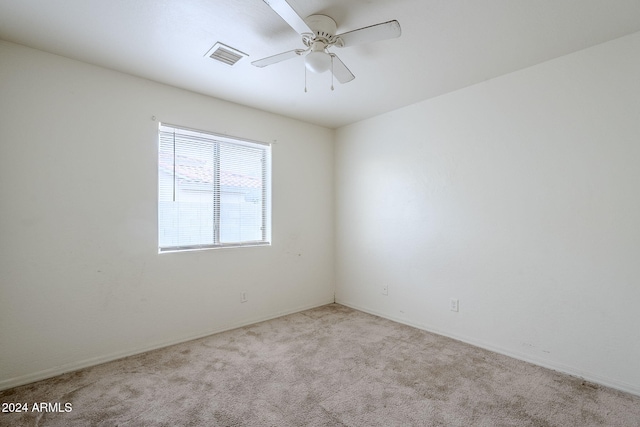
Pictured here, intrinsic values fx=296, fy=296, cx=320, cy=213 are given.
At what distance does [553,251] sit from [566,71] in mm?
1446

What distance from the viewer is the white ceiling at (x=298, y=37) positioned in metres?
1.82

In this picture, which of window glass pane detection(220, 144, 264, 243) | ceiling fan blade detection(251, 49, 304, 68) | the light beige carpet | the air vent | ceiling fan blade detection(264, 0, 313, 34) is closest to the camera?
ceiling fan blade detection(264, 0, 313, 34)

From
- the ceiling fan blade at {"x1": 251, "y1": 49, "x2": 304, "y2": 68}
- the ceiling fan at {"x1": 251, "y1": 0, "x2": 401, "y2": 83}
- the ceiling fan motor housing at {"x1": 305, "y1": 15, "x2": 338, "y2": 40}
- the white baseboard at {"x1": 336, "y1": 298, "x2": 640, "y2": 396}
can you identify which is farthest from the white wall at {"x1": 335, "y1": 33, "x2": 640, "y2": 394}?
the ceiling fan blade at {"x1": 251, "y1": 49, "x2": 304, "y2": 68}

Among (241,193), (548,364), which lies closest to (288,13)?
(241,193)

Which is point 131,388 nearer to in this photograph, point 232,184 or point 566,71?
point 232,184

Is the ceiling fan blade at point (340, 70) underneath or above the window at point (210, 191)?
above

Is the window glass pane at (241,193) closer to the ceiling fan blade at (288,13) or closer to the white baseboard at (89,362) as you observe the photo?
the white baseboard at (89,362)

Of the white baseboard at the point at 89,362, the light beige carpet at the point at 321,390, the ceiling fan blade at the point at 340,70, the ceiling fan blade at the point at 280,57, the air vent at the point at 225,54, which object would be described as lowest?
the light beige carpet at the point at 321,390

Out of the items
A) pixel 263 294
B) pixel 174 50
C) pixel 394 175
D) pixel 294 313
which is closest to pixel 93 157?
pixel 174 50

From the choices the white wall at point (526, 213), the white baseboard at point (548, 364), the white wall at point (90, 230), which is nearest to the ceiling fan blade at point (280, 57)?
the white wall at point (90, 230)

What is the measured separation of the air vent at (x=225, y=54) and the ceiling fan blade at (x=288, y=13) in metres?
→ 0.75

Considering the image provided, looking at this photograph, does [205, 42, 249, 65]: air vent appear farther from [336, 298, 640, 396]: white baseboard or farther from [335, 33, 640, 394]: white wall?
[336, 298, 640, 396]: white baseboard

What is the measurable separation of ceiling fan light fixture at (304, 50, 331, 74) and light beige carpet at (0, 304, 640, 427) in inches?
88.0

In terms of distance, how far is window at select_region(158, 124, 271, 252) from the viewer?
2939 mm
